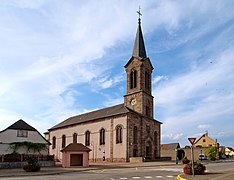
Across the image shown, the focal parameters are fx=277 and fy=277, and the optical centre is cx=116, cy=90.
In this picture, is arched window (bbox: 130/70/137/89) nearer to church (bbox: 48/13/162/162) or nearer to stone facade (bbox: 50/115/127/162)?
church (bbox: 48/13/162/162)

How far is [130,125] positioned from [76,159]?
12.8m

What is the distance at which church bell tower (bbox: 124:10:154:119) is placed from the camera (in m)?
49.3

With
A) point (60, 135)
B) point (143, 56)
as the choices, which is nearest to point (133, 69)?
point (143, 56)

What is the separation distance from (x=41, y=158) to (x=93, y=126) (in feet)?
57.8

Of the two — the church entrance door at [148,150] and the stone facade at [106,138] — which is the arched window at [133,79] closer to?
the stone facade at [106,138]

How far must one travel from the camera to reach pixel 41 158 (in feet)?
115

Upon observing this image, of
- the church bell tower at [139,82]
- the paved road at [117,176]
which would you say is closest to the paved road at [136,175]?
the paved road at [117,176]

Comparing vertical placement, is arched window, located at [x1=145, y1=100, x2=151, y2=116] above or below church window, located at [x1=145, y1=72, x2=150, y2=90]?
below

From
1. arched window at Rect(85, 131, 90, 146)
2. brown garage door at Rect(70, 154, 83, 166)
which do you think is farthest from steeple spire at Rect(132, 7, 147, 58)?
brown garage door at Rect(70, 154, 83, 166)

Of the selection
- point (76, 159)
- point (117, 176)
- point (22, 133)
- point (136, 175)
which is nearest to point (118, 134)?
point (76, 159)

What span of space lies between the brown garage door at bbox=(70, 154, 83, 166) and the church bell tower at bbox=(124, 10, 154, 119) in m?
16.4

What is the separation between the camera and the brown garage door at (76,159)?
34.7 metres

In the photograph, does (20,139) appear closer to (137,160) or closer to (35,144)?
(35,144)

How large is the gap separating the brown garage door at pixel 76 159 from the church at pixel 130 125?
1033 cm
